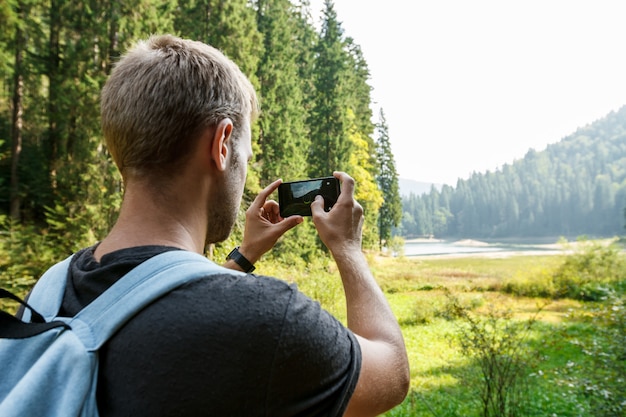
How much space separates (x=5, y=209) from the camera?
11.4 meters

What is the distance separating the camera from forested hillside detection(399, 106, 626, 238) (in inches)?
2442

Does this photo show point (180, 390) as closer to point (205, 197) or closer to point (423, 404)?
point (205, 197)

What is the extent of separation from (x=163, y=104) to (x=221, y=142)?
125mm

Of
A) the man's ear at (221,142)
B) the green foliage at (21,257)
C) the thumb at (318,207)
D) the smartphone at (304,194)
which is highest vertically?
the man's ear at (221,142)

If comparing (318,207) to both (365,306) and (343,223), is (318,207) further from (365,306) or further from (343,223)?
(365,306)

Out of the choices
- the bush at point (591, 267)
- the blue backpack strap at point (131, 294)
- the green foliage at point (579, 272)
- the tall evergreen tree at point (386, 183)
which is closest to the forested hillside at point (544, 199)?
the tall evergreen tree at point (386, 183)

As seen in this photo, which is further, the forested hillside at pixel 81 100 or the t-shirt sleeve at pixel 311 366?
the forested hillside at pixel 81 100

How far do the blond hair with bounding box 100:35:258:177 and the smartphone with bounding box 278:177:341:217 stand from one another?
1.36 feet

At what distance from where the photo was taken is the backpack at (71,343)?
578 mm

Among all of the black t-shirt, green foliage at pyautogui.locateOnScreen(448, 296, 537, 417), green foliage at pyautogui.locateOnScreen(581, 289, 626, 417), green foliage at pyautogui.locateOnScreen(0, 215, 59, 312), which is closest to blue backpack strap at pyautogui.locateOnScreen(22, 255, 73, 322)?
the black t-shirt

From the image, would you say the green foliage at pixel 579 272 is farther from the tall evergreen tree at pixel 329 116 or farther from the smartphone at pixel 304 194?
the smartphone at pixel 304 194

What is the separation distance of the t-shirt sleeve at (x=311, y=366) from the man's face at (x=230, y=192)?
0.30 meters

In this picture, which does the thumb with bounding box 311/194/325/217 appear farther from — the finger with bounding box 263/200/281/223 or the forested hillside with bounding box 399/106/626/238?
the forested hillside with bounding box 399/106/626/238

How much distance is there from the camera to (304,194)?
1263 mm
